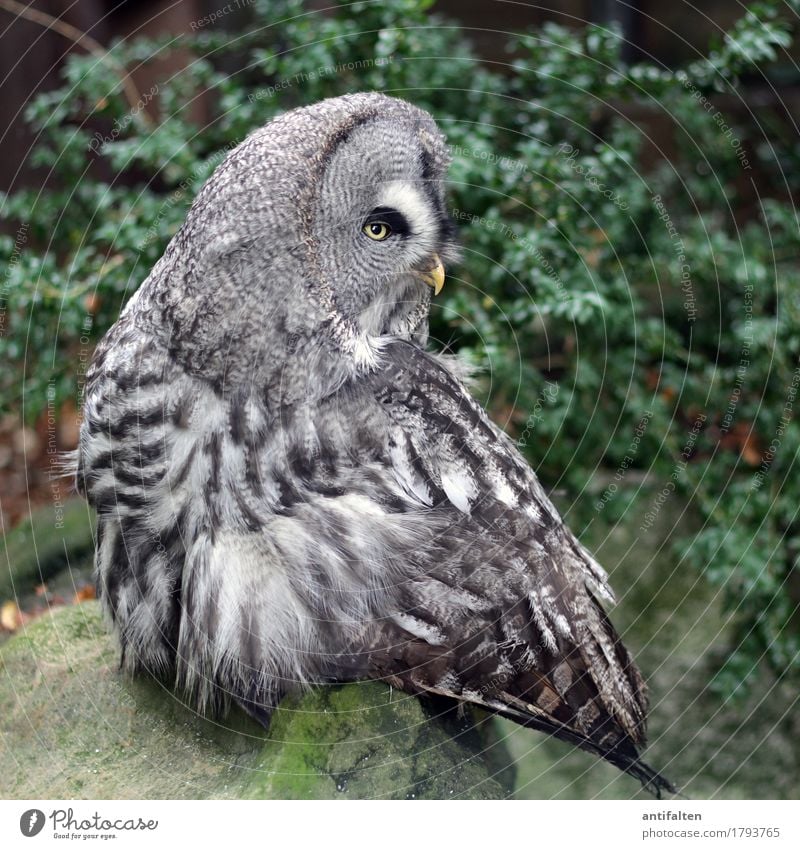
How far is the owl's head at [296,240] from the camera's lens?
1047mm

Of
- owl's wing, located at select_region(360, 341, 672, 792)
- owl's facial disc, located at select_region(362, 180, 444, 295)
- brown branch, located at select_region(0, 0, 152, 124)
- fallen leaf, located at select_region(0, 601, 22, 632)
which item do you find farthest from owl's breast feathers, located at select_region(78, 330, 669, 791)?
brown branch, located at select_region(0, 0, 152, 124)

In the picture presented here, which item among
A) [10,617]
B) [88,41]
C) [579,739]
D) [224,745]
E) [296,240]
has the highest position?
[88,41]

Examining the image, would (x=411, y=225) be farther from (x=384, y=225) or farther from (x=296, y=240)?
(x=296, y=240)

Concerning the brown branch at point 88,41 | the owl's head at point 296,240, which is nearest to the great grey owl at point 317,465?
the owl's head at point 296,240

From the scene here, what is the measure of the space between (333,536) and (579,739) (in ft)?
1.42

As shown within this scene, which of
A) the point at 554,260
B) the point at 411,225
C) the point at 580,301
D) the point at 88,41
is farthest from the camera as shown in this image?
the point at 88,41

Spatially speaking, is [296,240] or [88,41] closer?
[296,240]

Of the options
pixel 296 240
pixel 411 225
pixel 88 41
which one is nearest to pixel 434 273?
pixel 411 225

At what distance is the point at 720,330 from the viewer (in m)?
1.78

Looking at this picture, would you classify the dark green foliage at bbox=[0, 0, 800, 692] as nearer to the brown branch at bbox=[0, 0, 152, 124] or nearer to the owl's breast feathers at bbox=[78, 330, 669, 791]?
the brown branch at bbox=[0, 0, 152, 124]

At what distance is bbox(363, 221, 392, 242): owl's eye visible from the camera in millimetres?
1116

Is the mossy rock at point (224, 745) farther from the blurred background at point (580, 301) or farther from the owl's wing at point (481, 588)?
the blurred background at point (580, 301)

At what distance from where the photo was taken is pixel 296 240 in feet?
3.46

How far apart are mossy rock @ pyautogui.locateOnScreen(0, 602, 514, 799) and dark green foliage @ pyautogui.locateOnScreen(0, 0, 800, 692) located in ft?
1.81
